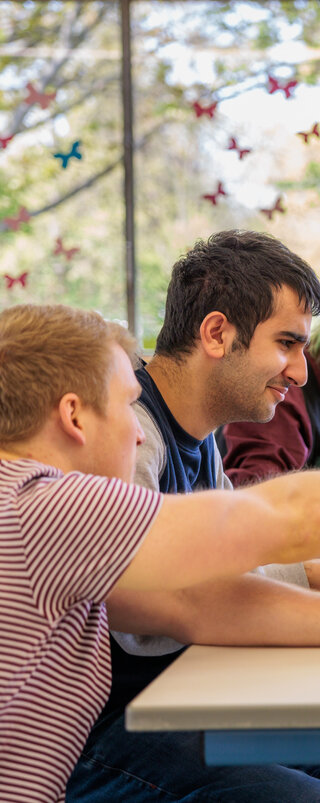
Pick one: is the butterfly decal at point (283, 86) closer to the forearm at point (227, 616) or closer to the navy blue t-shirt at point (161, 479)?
the navy blue t-shirt at point (161, 479)

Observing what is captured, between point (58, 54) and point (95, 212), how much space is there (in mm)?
789

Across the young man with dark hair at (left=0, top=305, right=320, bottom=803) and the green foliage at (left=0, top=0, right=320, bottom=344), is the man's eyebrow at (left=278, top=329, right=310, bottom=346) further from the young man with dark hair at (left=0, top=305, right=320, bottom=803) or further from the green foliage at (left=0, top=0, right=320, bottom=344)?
the green foliage at (left=0, top=0, right=320, bottom=344)

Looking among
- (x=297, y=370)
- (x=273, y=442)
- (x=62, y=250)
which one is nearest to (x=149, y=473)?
(x=297, y=370)

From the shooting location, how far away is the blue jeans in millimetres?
1076

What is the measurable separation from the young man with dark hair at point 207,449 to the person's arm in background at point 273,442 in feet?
1.19

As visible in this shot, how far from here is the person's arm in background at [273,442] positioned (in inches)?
79.2

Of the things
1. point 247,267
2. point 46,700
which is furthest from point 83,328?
point 247,267

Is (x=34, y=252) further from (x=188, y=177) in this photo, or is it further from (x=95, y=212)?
(x=188, y=177)

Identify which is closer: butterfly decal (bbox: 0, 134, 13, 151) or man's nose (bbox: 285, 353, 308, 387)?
man's nose (bbox: 285, 353, 308, 387)

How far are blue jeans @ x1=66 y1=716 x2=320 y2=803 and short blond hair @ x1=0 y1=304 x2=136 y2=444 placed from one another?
47cm

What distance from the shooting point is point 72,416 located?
927mm

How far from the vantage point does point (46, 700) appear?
33.6 inches

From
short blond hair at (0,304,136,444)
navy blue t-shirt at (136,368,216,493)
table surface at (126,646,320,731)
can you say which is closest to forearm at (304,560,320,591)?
navy blue t-shirt at (136,368,216,493)

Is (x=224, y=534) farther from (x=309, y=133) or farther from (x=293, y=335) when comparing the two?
(x=309, y=133)
